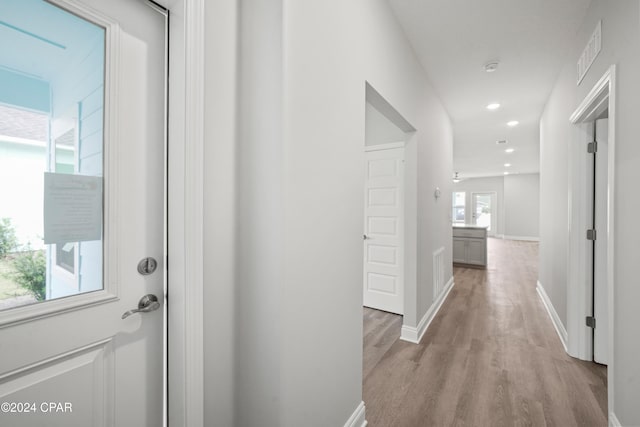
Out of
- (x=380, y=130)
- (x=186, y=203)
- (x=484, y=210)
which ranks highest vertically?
(x=380, y=130)

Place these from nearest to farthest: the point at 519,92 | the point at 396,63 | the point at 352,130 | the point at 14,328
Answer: the point at 14,328 → the point at 352,130 → the point at 396,63 → the point at 519,92

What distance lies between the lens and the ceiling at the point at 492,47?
217 cm

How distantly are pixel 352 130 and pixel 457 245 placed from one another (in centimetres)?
595

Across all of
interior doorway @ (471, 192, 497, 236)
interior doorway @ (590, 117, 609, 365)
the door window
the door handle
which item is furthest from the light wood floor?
interior doorway @ (471, 192, 497, 236)

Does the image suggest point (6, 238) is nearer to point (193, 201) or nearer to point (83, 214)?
point (83, 214)

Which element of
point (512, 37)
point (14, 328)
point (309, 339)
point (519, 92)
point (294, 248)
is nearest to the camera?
point (14, 328)

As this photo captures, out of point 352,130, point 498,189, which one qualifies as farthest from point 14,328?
point 498,189

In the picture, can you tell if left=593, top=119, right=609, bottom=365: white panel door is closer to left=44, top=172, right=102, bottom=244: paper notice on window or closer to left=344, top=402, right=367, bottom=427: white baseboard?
left=344, top=402, right=367, bottom=427: white baseboard

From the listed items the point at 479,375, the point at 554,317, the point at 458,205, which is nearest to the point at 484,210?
the point at 458,205

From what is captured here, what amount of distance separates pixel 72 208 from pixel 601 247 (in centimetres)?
350

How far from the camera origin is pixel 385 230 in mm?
3570

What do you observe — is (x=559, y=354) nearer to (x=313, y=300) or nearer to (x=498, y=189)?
(x=313, y=300)

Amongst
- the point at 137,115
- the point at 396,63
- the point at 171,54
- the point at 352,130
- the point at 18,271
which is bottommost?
the point at 18,271

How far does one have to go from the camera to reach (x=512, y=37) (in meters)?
2.51
